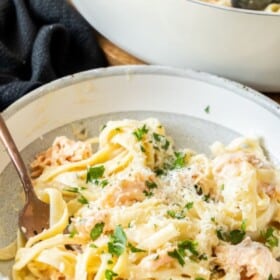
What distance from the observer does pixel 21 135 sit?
6.48 feet

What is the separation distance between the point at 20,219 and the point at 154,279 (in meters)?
0.38

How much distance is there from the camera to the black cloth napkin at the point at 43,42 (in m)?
2.26

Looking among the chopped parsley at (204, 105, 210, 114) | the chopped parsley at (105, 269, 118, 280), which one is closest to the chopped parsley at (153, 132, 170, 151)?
the chopped parsley at (204, 105, 210, 114)

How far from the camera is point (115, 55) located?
234 centimetres

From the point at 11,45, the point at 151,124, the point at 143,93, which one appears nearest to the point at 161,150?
the point at 151,124

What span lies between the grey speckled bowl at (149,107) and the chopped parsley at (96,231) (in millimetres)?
365

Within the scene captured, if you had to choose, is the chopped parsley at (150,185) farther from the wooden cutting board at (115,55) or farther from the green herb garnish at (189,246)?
the wooden cutting board at (115,55)

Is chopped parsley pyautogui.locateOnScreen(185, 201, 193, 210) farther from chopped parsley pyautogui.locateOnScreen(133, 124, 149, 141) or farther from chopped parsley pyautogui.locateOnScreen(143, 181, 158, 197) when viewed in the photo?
chopped parsley pyautogui.locateOnScreen(133, 124, 149, 141)

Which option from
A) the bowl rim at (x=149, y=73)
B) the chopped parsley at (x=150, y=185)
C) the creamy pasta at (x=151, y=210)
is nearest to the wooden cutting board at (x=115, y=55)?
the bowl rim at (x=149, y=73)

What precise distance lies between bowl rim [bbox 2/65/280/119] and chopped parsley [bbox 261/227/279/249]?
0.34 m

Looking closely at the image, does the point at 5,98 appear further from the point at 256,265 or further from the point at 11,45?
the point at 256,265

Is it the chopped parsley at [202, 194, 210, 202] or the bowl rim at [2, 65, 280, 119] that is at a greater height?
the bowl rim at [2, 65, 280, 119]

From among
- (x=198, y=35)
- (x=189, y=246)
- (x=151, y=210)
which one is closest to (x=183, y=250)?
(x=189, y=246)

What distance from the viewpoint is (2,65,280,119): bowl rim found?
197 cm
